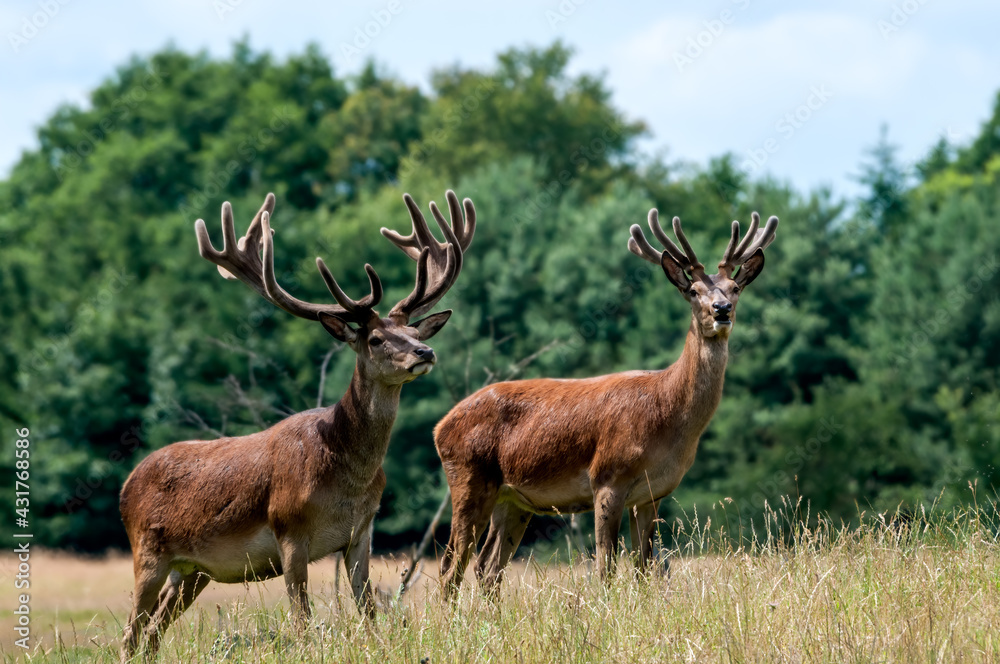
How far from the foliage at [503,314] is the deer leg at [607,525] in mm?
17977

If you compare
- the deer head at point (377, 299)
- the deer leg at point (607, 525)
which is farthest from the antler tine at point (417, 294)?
the deer leg at point (607, 525)

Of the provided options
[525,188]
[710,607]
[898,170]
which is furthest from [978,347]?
[710,607]

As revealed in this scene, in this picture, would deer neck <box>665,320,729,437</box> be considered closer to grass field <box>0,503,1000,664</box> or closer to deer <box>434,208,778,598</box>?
deer <box>434,208,778,598</box>

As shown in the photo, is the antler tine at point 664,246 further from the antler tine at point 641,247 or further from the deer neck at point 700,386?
the deer neck at point 700,386

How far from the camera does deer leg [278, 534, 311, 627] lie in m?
6.54

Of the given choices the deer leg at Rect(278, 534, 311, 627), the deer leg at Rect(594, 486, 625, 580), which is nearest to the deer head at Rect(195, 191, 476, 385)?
the deer leg at Rect(278, 534, 311, 627)

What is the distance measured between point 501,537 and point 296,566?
203 centimetres

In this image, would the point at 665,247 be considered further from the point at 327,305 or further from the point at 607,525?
the point at 327,305

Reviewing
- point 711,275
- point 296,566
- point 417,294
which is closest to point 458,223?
point 417,294

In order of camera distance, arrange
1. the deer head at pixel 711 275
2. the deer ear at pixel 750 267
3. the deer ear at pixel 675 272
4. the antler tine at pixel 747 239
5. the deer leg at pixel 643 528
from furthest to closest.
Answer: the antler tine at pixel 747 239 → the deer ear at pixel 750 267 → the deer ear at pixel 675 272 → the deer leg at pixel 643 528 → the deer head at pixel 711 275

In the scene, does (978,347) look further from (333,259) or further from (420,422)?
(333,259)

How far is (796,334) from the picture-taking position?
32.7m

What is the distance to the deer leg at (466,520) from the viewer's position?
7.82m

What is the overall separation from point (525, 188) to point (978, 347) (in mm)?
13567
